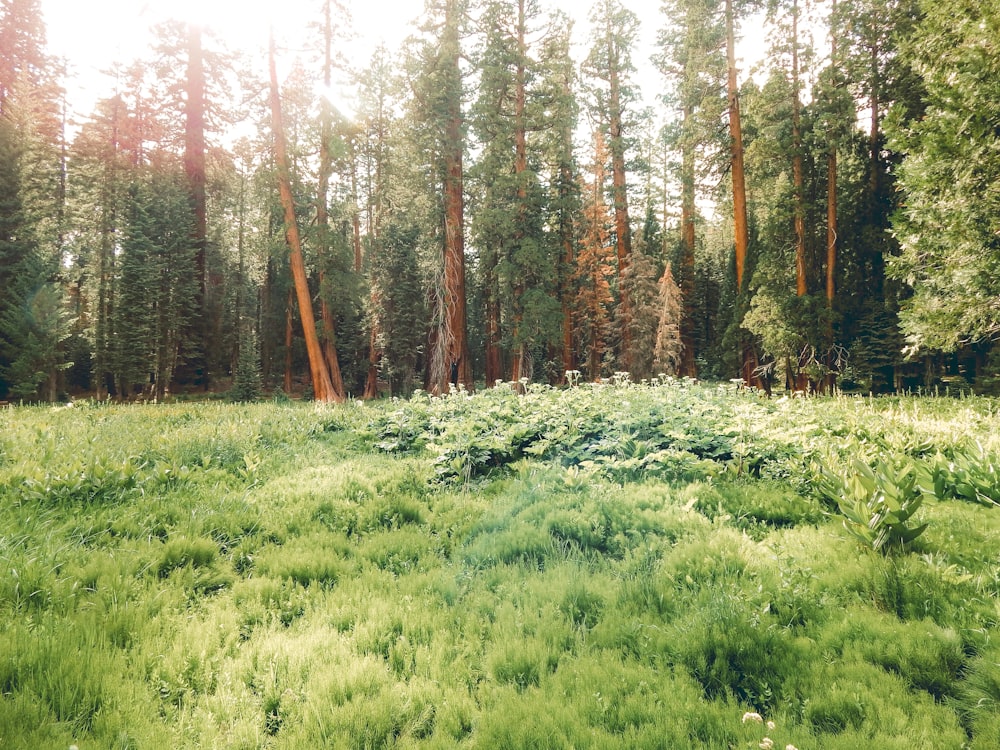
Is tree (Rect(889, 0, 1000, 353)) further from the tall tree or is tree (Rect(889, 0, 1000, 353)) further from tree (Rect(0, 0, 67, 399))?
tree (Rect(0, 0, 67, 399))

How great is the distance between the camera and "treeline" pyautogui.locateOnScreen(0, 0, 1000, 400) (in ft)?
34.2

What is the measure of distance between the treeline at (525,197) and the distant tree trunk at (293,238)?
0.08 meters

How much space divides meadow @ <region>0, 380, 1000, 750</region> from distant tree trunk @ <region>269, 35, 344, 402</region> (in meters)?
10.4

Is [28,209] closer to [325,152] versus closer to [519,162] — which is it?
[325,152]

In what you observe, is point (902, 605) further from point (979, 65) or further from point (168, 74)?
point (168, 74)

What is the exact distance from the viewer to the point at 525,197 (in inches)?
663

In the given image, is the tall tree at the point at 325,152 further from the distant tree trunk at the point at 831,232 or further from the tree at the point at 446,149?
the distant tree trunk at the point at 831,232

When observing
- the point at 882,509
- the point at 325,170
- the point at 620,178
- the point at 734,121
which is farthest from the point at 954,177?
the point at 325,170

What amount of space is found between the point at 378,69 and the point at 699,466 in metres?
28.1

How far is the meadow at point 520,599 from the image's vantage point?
2.19m

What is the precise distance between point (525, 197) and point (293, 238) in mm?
8140

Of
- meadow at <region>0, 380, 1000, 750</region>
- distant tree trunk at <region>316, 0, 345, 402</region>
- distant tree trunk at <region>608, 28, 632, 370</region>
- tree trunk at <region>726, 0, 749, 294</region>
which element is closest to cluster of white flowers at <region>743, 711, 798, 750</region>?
meadow at <region>0, 380, 1000, 750</region>

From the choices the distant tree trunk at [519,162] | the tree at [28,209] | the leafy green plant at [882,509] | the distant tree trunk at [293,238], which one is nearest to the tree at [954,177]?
the leafy green plant at [882,509]

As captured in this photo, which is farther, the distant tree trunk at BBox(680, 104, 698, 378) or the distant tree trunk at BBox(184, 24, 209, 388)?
the distant tree trunk at BBox(184, 24, 209, 388)
